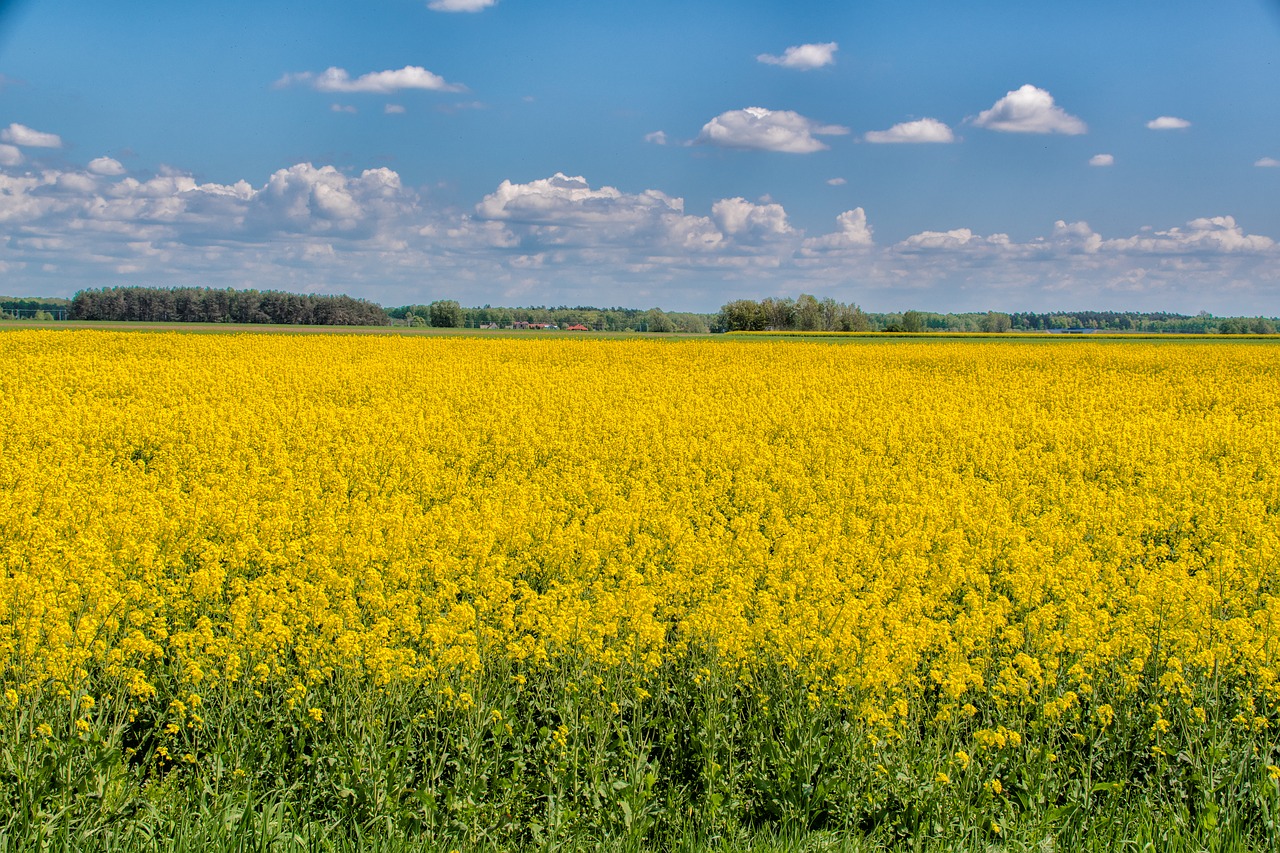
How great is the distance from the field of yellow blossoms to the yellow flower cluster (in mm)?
53

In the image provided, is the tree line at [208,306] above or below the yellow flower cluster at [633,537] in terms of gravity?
above

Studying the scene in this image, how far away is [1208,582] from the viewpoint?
28.3 ft

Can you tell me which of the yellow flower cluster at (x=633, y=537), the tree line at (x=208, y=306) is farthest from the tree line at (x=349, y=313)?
the yellow flower cluster at (x=633, y=537)

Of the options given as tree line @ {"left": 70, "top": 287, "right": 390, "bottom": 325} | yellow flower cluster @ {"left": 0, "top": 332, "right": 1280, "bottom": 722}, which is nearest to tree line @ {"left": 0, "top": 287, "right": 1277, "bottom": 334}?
tree line @ {"left": 70, "top": 287, "right": 390, "bottom": 325}

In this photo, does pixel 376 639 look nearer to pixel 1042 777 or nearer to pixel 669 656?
pixel 669 656

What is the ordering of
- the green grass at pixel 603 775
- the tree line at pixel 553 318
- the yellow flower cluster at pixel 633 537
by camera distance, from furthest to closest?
the tree line at pixel 553 318
the yellow flower cluster at pixel 633 537
the green grass at pixel 603 775

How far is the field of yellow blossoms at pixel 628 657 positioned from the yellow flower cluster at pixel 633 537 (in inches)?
2.1

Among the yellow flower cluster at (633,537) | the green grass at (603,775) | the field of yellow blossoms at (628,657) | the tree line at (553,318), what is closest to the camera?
the green grass at (603,775)

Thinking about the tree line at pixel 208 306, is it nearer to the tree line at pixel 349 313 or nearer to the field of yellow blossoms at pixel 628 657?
the tree line at pixel 349 313

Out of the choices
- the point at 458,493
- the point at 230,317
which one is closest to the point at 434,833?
the point at 458,493

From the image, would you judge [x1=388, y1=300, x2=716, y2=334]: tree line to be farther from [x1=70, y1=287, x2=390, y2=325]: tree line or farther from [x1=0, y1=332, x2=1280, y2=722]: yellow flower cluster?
[x1=0, y1=332, x2=1280, y2=722]: yellow flower cluster

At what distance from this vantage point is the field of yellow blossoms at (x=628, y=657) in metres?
5.54

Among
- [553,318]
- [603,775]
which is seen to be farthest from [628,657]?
[553,318]

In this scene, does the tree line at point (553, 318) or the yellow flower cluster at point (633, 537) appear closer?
the yellow flower cluster at point (633, 537)
